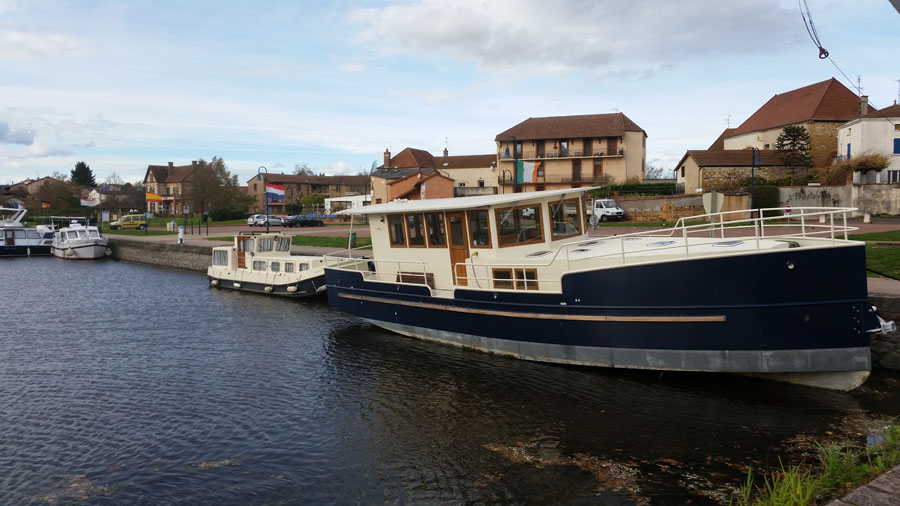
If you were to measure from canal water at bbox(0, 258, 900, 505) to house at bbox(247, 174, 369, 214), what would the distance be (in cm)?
8358

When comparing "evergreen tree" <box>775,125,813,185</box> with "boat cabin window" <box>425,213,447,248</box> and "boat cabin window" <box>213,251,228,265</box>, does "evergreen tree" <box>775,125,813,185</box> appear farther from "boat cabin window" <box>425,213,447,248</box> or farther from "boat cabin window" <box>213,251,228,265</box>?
"boat cabin window" <box>213,251,228,265</box>

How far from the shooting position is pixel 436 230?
15023mm

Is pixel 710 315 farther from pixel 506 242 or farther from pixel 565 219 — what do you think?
pixel 506 242

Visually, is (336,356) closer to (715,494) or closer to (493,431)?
(493,431)

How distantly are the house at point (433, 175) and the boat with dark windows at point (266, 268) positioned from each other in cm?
2506

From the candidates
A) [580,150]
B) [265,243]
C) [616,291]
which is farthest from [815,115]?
[616,291]

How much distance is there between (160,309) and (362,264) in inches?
352

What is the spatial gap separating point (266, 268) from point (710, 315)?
1994cm

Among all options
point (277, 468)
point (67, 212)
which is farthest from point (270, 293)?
point (67, 212)

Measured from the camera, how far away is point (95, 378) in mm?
13633

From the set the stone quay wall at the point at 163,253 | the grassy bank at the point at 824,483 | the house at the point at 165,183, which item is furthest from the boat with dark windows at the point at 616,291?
the house at the point at 165,183

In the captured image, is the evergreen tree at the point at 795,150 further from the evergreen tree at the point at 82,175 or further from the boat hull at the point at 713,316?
the evergreen tree at the point at 82,175

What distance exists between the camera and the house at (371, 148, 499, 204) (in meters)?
56.1

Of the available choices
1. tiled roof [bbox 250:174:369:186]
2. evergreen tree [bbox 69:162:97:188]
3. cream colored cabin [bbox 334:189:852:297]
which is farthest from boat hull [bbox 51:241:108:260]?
evergreen tree [bbox 69:162:97:188]
